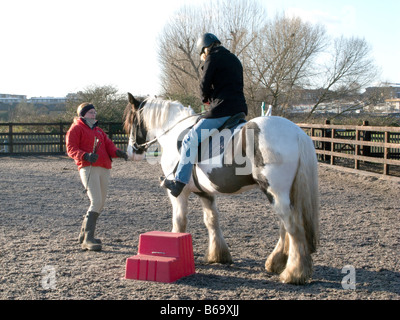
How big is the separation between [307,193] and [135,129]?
246cm

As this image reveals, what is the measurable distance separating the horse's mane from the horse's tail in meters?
1.57

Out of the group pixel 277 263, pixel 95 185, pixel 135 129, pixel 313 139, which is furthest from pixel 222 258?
pixel 313 139

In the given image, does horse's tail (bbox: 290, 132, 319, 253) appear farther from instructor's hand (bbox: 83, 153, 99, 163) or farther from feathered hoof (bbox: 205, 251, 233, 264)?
instructor's hand (bbox: 83, 153, 99, 163)

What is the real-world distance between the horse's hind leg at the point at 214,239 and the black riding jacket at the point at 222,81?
1.06 m

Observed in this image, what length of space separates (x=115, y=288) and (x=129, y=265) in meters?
0.36

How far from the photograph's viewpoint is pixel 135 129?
227 inches

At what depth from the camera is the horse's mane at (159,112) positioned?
5.40 meters

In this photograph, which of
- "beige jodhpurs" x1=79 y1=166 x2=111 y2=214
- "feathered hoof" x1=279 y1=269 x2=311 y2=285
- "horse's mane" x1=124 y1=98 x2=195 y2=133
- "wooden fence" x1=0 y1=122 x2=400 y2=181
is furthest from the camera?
"wooden fence" x1=0 y1=122 x2=400 y2=181

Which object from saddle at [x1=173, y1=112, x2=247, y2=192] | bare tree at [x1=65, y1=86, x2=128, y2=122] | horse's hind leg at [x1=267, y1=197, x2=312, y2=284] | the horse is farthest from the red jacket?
bare tree at [x1=65, y1=86, x2=128, y2=122]

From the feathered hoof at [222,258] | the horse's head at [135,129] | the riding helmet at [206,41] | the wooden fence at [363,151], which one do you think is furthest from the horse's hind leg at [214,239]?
the wooden fence at [363,151]

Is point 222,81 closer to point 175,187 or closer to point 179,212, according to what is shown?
point 175,187

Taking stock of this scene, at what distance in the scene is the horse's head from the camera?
18.7 ft

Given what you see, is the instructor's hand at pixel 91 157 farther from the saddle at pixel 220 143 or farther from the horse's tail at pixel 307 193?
the horse's tail at pixel 307 193

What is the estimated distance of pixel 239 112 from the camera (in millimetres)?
4715
